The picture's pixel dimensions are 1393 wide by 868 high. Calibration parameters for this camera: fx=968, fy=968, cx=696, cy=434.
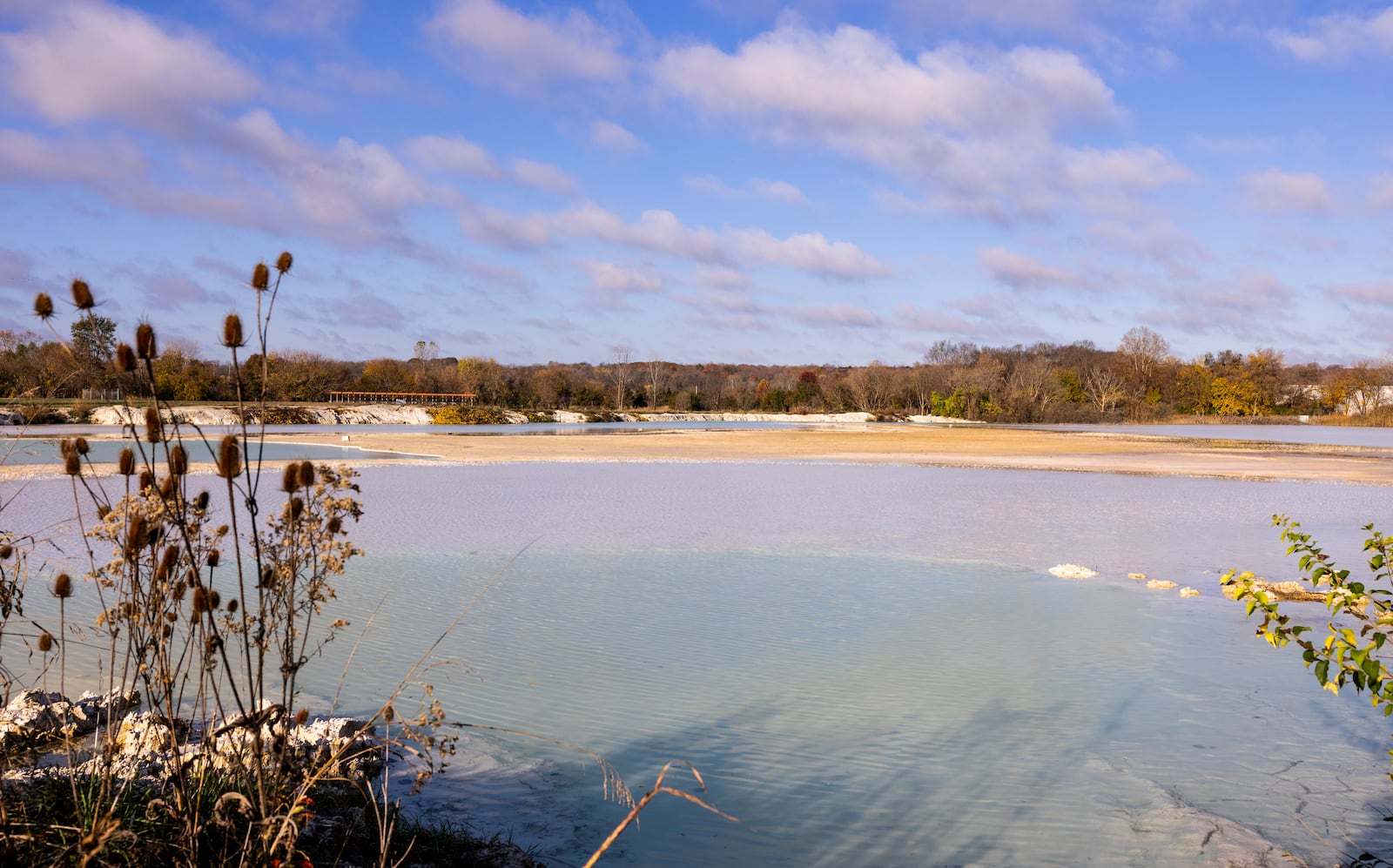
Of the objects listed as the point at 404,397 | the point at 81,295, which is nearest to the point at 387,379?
the point at 404,397

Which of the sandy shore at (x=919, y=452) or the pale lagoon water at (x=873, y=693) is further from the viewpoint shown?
the sandy shore at (x=919, y=452)

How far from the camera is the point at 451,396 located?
8519 centimetres

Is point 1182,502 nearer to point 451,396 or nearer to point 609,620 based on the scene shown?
point 609,620

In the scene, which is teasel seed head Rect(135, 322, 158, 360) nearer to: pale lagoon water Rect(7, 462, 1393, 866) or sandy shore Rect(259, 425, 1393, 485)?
pale lagoon water Rect(7, 462, 1393, 866)

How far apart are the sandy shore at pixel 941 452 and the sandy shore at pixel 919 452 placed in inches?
1.2

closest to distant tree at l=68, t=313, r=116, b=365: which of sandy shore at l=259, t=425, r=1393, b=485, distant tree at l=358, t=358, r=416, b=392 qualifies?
sandy shore at l=259, t=425, r=1393, b=485

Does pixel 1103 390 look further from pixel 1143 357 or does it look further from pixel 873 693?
pixel 873 693

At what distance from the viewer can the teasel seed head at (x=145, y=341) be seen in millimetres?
2592

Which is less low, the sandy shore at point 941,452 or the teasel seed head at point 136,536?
the teasel seed head at point 136,536

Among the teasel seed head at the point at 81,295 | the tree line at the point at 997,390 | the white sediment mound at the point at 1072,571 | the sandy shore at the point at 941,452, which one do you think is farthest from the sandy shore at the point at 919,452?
the tree line at the point at 997,390

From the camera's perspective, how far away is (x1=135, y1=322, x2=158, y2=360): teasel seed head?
259cm

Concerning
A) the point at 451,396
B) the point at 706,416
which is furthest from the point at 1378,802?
the point at 451,396

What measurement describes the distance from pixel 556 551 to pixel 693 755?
6.38 metres

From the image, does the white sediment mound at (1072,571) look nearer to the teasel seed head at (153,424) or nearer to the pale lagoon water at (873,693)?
the pale lagoon water at (873,693)
